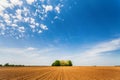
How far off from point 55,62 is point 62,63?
4137 mm

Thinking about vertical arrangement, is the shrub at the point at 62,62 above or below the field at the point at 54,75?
above

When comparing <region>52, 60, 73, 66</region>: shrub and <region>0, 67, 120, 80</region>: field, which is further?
<region>52, 60, 73, 66</region>: shrub

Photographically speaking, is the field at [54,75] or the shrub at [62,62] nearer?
the field at [54,75]

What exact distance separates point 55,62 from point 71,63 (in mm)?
9395

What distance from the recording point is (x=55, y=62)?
325ft

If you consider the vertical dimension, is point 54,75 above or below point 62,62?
below

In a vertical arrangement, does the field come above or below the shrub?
→ below

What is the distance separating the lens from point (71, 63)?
99.2 meters

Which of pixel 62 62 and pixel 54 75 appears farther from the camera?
pixel 62 62

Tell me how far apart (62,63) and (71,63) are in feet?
17.3

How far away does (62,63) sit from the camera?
98938mm
